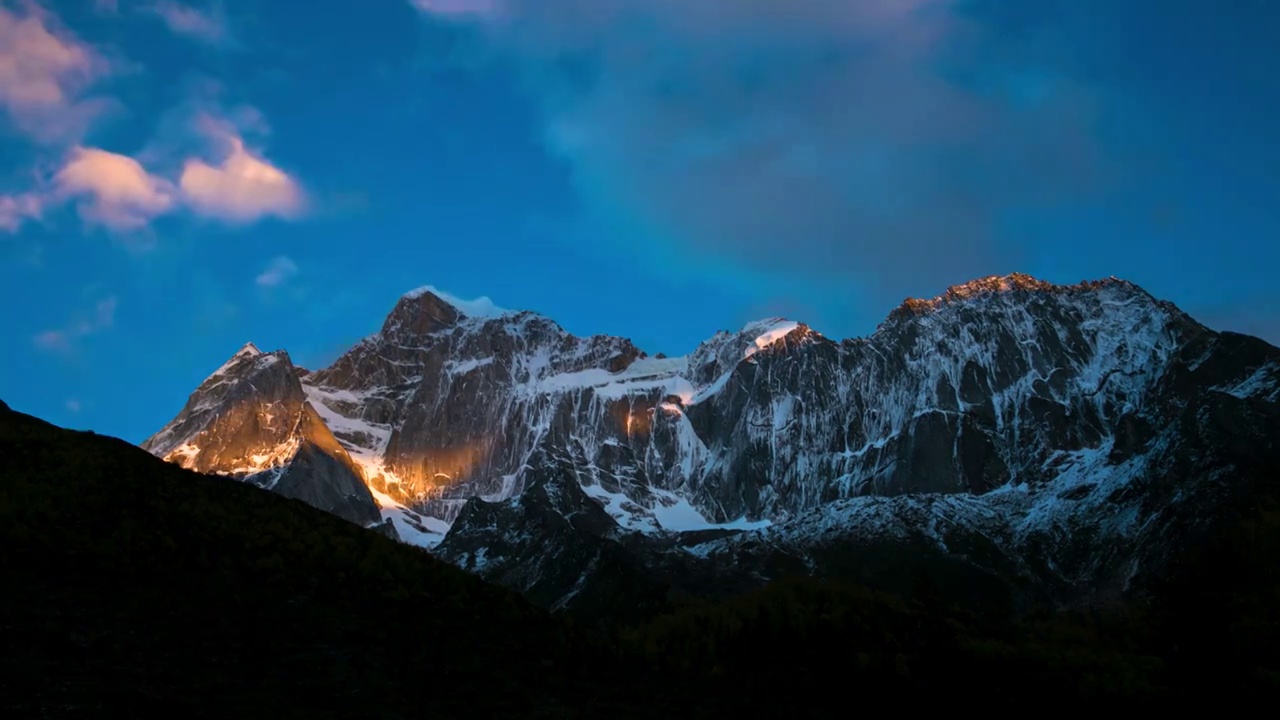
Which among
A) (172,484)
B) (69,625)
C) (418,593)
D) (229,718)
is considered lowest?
(229,718)

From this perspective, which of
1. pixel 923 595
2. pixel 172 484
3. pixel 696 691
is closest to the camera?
pixel 696 691

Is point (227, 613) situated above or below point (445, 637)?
below

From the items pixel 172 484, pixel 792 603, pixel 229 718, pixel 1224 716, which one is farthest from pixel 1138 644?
pixel 172 484

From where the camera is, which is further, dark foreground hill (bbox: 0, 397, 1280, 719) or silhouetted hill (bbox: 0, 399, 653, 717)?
dark foreground hill (bbox: 0, 397, 1280, 719)

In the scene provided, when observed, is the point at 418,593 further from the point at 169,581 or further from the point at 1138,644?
the point at 1138,644

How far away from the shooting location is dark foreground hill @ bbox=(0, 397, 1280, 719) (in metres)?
24.4

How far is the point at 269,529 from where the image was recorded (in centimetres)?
3850

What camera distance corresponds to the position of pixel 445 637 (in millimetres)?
31188

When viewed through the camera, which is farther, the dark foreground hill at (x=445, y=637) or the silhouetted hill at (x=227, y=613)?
the dark foreground hill at (x=445, y=637)

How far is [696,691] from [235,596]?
43.8 feet

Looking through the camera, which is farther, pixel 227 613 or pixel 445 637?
pixel 445 637

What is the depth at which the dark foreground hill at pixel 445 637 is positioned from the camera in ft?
80.0

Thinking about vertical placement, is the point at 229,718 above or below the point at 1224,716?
below

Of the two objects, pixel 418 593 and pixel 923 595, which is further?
pixel 923 595
